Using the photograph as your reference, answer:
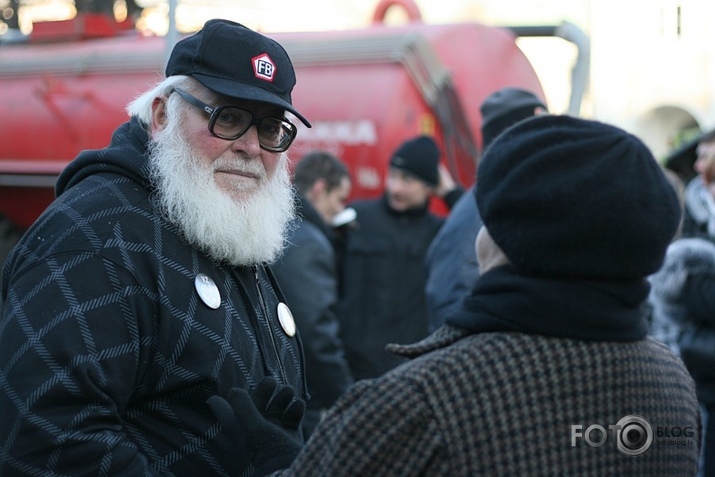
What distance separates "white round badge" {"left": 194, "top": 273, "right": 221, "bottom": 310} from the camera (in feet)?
7.33

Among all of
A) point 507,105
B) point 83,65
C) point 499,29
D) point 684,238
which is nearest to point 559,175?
point 507,105

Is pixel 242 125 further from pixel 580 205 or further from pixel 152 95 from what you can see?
pixel 580 205

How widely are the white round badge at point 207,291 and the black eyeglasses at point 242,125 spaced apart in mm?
376

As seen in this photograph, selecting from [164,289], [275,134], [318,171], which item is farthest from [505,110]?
[164,289]

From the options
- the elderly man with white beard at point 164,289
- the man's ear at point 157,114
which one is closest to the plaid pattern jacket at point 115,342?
the elderly man with white beard at point 164,289

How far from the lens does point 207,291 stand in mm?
2258

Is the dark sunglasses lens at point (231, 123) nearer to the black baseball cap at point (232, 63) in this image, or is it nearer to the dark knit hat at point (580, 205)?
the black baseball cap at point (232, 63)

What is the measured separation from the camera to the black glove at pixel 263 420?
6.54 ft

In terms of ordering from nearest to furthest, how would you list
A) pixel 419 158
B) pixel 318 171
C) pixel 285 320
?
1. pixel 285 320
2. pixel 318 171
3. pixel 419 158

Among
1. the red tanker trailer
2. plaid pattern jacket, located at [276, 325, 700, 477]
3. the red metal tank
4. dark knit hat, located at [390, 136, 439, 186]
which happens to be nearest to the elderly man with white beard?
plaid pattern jacket, located at [276, 325, 700, 477]

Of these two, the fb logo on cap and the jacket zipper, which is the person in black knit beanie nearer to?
the jacket zipper

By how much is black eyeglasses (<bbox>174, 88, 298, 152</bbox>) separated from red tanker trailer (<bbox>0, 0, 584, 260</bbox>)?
3.19 m

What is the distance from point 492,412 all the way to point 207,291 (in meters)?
0.87

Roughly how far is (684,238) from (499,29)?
3.05 m
